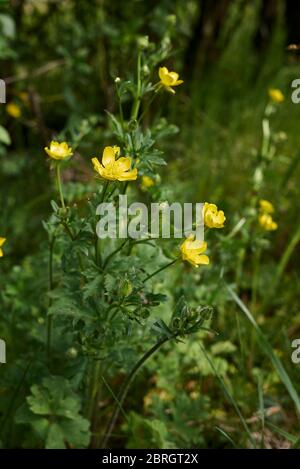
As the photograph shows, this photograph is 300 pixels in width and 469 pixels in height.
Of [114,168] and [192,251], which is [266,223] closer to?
[192,251]

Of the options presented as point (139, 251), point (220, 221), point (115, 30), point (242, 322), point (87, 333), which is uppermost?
point (115, 30)

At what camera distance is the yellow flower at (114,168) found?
4.02 ft

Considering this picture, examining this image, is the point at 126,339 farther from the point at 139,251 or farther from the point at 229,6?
the point at 229,6

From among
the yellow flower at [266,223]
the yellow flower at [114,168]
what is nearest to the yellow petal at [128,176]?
the yellow flower at [114,168]

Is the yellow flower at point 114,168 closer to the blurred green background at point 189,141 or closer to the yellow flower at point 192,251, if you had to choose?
the yellow flower at point 192,251

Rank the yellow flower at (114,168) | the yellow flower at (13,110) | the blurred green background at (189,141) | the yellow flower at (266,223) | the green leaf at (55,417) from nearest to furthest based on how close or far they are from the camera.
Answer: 1. the yellow flower at (114,168)
2. the green leaf at (55,417)
3. the blurred green background at (189,141)
4. the yellow flower at (266,223)
5. the yellow flower at (13,110)

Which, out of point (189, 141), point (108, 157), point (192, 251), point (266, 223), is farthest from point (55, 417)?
point (189, 141)

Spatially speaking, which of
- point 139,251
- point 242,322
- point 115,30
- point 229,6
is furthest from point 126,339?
point 229,6

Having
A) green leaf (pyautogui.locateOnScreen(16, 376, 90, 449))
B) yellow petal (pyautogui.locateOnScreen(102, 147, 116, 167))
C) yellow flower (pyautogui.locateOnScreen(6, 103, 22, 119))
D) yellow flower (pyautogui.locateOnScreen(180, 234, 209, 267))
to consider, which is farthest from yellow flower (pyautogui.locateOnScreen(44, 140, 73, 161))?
yellow flower (pyautogui.locateOnScreen(6, 103, 22, 119))

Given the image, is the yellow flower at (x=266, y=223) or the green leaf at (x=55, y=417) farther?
the yellow flower at (x=266, y=223)

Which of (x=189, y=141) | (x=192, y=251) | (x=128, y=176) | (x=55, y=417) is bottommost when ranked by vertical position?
(x=55, y=417)

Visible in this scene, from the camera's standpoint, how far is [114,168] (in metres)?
1.24

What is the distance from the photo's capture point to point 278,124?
9.98ft
